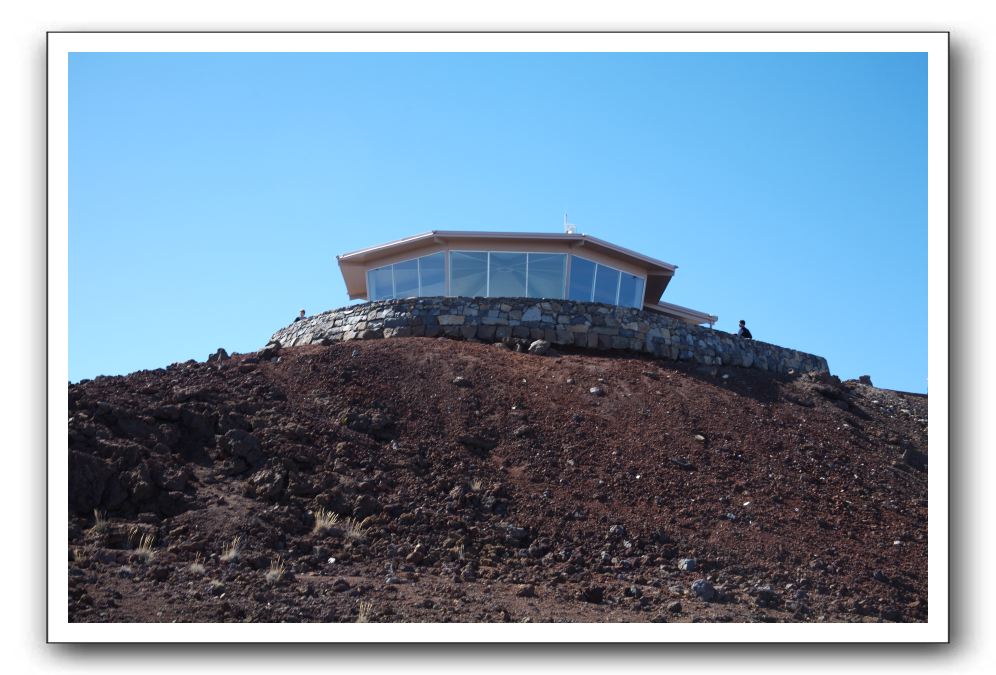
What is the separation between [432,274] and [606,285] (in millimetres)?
4152

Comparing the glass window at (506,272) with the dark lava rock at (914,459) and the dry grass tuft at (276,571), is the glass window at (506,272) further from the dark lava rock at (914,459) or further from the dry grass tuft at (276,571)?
the dry grass tuft at (276,571)

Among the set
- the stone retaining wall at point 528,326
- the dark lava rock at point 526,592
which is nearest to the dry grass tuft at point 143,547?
the dark lava rock at point 526,592

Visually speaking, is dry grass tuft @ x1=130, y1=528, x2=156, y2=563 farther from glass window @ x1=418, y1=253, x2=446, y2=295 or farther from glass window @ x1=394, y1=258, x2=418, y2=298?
glass window @ x1=394, y1=258, x2=418, y2=298

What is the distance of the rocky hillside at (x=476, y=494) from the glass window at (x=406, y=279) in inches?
180

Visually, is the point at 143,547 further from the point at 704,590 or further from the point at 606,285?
the point at 606,285

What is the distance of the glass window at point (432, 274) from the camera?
82.2 ft

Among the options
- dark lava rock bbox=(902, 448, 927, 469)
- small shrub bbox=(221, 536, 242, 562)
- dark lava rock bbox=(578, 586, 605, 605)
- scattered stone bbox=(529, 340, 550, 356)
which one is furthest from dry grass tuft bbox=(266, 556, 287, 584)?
dark lava rock bbox=(902, 448, 927, 469)

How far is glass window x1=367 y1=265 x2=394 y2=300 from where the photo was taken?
26141 millimetres

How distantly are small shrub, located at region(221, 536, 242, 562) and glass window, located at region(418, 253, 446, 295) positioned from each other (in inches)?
490

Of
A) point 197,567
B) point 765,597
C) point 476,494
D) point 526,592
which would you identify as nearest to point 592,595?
point 526,592

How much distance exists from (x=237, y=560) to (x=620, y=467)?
636 cm

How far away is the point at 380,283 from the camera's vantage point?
26.4 metres

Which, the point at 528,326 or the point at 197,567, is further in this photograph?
the point at 528,326

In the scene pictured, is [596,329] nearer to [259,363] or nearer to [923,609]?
[259,363]
